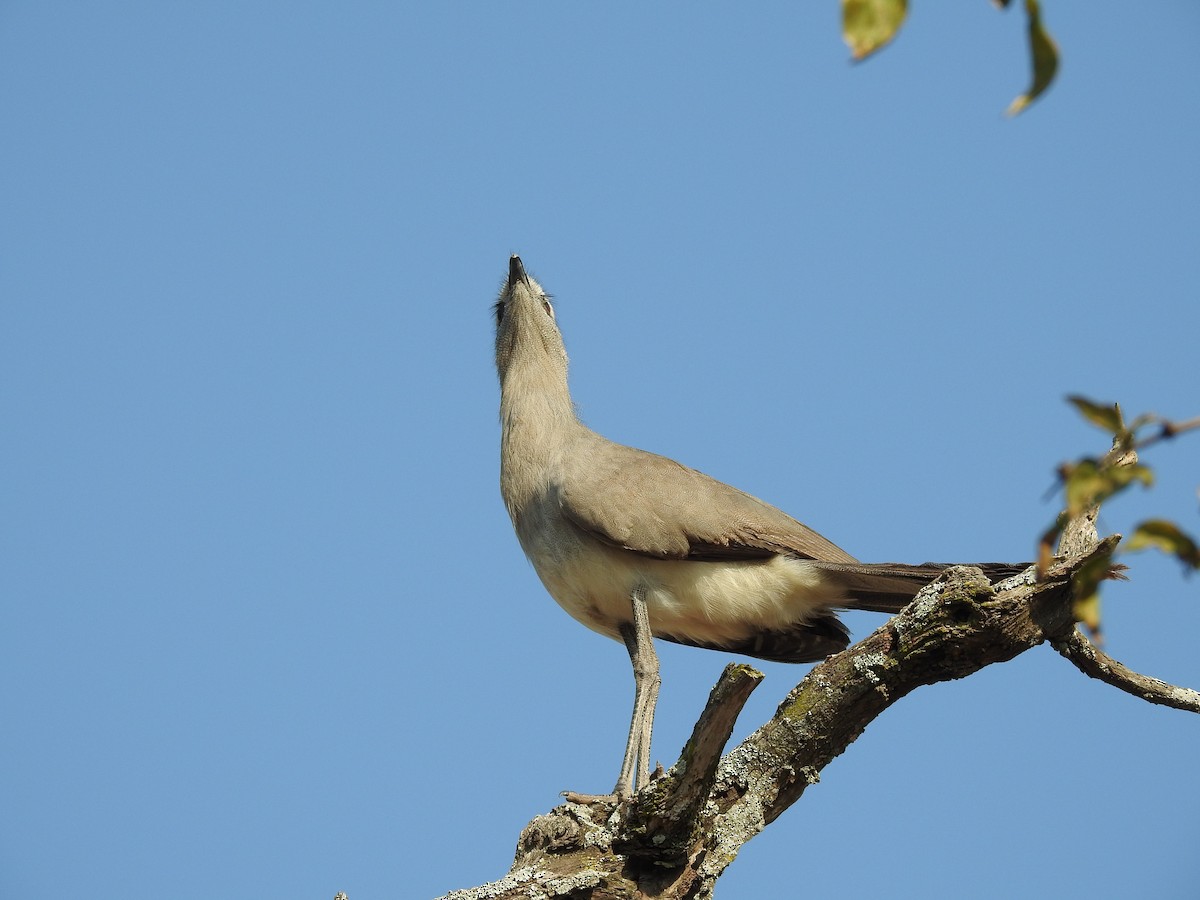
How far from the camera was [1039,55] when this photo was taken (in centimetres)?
180

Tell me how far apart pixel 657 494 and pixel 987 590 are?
3064 millimetres

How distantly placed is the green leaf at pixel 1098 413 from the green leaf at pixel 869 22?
0.64 m

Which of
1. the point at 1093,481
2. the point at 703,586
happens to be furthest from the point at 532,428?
the point at 1093,481

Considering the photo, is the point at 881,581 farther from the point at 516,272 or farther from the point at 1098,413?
the point at 1098,413

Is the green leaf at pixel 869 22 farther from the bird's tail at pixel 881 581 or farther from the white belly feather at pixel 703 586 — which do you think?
the white belly feather at pixel 703 586

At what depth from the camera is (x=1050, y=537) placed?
2143 millimetres

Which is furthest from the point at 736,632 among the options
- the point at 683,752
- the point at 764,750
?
the point at 683,752

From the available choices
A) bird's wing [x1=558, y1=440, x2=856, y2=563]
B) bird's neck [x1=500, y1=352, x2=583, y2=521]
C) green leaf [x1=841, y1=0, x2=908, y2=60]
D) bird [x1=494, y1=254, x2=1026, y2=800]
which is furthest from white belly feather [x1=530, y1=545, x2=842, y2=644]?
green leaf [x1=841, y1=0, x2=908, y2=60]

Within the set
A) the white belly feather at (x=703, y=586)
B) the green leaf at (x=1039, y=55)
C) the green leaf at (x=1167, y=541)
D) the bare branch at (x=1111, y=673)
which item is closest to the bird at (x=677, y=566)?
the white belly feather at (x=703, y=586)

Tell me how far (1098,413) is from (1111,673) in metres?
4.39

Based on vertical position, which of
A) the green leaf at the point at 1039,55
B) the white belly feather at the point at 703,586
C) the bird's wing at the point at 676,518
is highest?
the bird's wing at the point at 676,518

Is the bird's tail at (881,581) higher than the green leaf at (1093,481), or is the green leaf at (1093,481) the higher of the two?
the bird's tail at (881,581)

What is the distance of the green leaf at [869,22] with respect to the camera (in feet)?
5.98

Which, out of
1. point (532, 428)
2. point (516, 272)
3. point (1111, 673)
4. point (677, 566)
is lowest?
point (1111, 673)
